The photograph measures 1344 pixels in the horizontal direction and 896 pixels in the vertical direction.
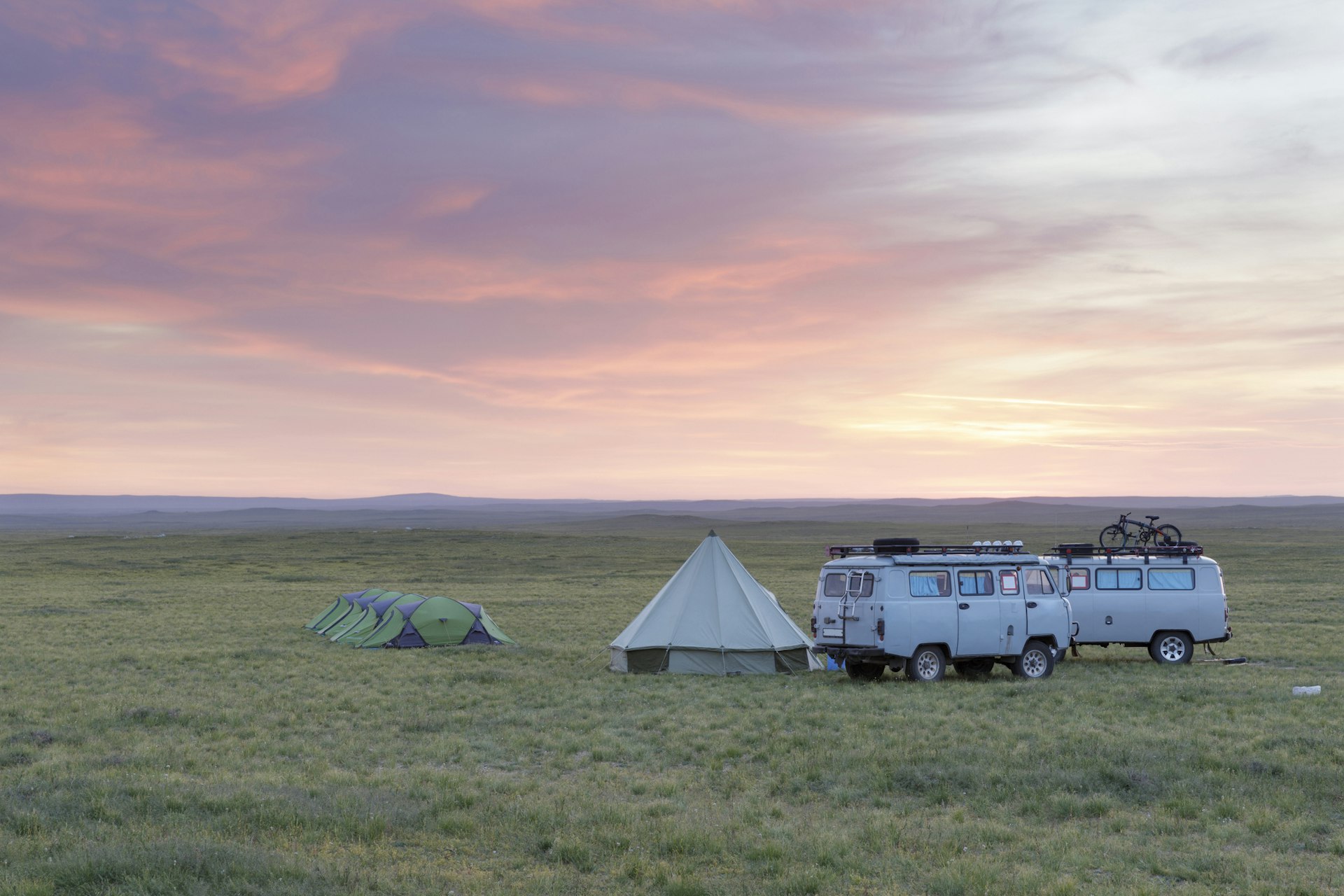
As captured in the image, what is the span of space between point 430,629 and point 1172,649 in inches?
796

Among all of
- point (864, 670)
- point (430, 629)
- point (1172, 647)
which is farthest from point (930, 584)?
point (430, 629)

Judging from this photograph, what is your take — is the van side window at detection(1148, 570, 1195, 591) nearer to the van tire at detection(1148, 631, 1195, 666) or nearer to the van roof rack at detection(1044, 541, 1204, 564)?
the van roof rack at detection(1044, 541, 1204, 564)

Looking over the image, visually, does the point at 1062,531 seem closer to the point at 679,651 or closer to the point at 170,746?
the point at 679,651

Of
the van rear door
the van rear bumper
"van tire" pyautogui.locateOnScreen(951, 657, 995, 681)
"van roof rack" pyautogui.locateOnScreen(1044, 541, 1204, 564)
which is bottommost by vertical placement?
"van tire" pyautogui.locateOnScreen(951, 657, 995, 681)

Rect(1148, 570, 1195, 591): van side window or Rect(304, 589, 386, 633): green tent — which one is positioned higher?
Rect(1148, 570, 1195, 591): van side window

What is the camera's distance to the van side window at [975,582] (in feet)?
74.9

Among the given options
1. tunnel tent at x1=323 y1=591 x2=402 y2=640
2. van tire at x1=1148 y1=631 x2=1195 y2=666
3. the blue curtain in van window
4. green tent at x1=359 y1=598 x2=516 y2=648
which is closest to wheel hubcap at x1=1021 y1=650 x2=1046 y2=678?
the blue curtain in van window

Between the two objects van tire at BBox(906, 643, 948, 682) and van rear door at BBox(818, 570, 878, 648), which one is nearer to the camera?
van rear door at BBox(818, 570, 878, 648)

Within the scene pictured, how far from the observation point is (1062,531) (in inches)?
5827

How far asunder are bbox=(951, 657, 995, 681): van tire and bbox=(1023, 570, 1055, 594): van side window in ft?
6.02

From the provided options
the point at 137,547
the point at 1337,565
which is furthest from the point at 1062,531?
the point at 137,547

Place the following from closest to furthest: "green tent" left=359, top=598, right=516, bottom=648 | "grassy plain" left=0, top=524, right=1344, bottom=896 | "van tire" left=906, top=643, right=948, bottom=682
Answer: "grassy plain" left=0, top=524, right=1344, bottom=896 < "van tire" left=906, top=643, right=948, bottom=682 < "green tent" left=359, top=598, right=516, bottom=648

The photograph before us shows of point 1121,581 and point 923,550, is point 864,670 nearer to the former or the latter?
point 923,550

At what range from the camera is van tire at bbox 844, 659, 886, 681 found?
2367 centimetres
